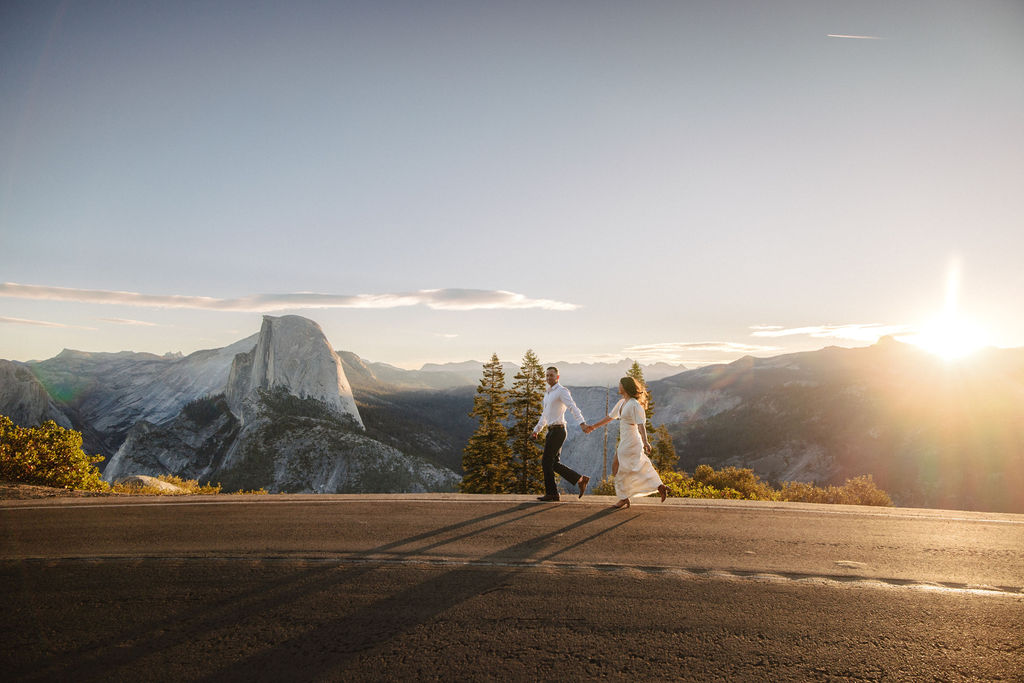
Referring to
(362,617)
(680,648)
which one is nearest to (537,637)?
(680,648)

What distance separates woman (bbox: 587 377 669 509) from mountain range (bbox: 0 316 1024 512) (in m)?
52.7

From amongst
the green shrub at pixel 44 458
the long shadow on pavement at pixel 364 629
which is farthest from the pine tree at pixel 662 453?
the long shadow on pavement at pixel 364 629

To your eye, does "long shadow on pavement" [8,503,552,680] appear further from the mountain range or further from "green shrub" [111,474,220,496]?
the mountain range

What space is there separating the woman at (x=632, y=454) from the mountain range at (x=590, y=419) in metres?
52.7

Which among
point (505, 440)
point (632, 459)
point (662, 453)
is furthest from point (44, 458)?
point (662, 453)

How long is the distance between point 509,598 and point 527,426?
29.2m

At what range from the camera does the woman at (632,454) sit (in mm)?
9281

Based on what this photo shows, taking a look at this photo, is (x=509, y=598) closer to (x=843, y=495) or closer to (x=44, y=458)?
(x=44, y=458)

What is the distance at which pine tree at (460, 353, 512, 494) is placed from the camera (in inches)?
1230

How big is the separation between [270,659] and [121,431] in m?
170

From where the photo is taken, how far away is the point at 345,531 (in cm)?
758

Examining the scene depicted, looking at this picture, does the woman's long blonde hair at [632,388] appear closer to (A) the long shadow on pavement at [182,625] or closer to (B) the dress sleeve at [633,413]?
(B) the dress sleeve at [633,413]

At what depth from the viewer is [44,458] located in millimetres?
13453

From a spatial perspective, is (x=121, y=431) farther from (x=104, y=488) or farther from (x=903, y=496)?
(x=903, y=496)
